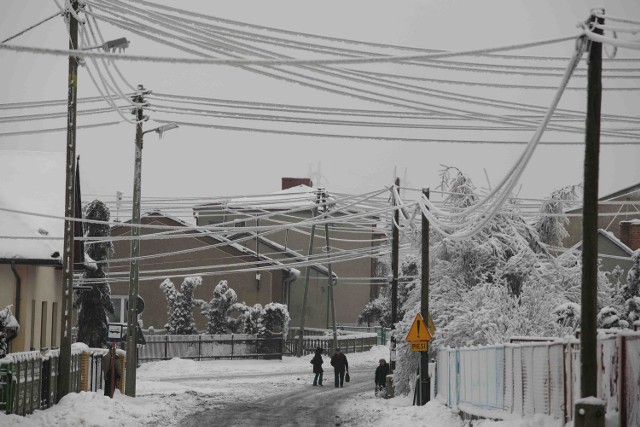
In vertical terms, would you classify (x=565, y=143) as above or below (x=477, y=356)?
above

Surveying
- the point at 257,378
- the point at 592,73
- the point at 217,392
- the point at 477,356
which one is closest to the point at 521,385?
the point at 477,356

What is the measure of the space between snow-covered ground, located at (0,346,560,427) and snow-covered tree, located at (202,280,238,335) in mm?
3508

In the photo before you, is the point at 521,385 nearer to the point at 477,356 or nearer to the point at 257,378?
the point at 477,356

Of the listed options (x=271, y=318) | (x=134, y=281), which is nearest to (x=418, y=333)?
(x=134, y=281)

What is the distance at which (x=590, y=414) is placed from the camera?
614 inches

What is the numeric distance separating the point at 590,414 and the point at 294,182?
272 feet

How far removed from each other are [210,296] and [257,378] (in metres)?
20.3

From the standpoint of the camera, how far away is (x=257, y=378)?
50.7 meters

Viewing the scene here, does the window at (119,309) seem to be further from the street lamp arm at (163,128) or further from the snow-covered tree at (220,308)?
the street lamp arm at (163,128)

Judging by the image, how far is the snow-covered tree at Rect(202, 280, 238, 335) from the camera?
62.7m

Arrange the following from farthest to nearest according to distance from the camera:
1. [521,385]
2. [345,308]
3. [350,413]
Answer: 1. [345,308]
2. [350,413]
3. [521,385]

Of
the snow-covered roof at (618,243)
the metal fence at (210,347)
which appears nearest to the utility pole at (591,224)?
the metal fence at (210,347)

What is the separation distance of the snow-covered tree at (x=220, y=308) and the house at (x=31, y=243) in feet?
70.8

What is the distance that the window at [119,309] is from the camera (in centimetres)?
6600
